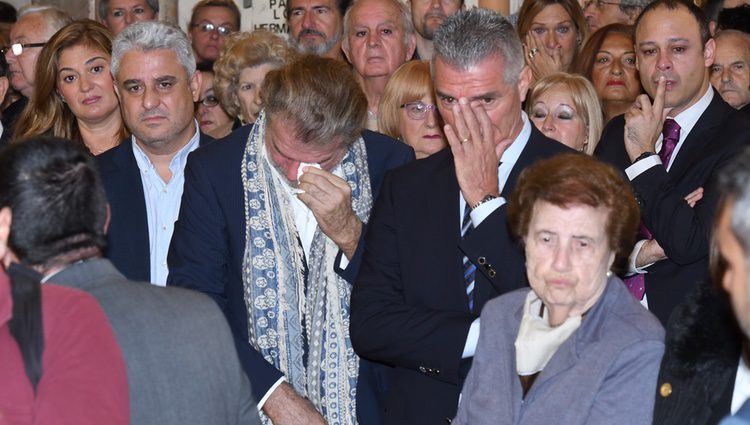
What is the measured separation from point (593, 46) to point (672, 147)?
2.17m

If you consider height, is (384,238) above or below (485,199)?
below

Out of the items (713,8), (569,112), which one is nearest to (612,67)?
(569,112)

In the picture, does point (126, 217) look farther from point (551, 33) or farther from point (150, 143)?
point (551, 33)

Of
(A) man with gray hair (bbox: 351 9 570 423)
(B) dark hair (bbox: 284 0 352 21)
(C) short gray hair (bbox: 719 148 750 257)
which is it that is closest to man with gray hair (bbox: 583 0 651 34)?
(B) dark hair (bbox: 284 0 352 21)

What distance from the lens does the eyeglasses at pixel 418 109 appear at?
5.93 meters

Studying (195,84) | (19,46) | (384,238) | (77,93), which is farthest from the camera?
(19,46)

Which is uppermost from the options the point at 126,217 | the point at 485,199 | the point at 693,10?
the point at 693,10

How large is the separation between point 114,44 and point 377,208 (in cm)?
179

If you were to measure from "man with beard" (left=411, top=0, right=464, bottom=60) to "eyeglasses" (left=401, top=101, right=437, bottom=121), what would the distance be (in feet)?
4.48

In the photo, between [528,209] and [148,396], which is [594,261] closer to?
[528,209]

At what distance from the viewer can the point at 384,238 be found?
3.98m

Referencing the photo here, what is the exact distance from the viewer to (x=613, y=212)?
3338mm

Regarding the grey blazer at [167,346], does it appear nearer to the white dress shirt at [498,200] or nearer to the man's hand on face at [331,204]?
the white dress shirt at [498,200]

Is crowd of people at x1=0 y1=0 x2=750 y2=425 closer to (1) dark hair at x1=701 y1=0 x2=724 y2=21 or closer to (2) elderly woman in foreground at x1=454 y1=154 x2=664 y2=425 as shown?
(2) elderly woman in foreground at x1=454 y1=154 x2=664 y2=425
